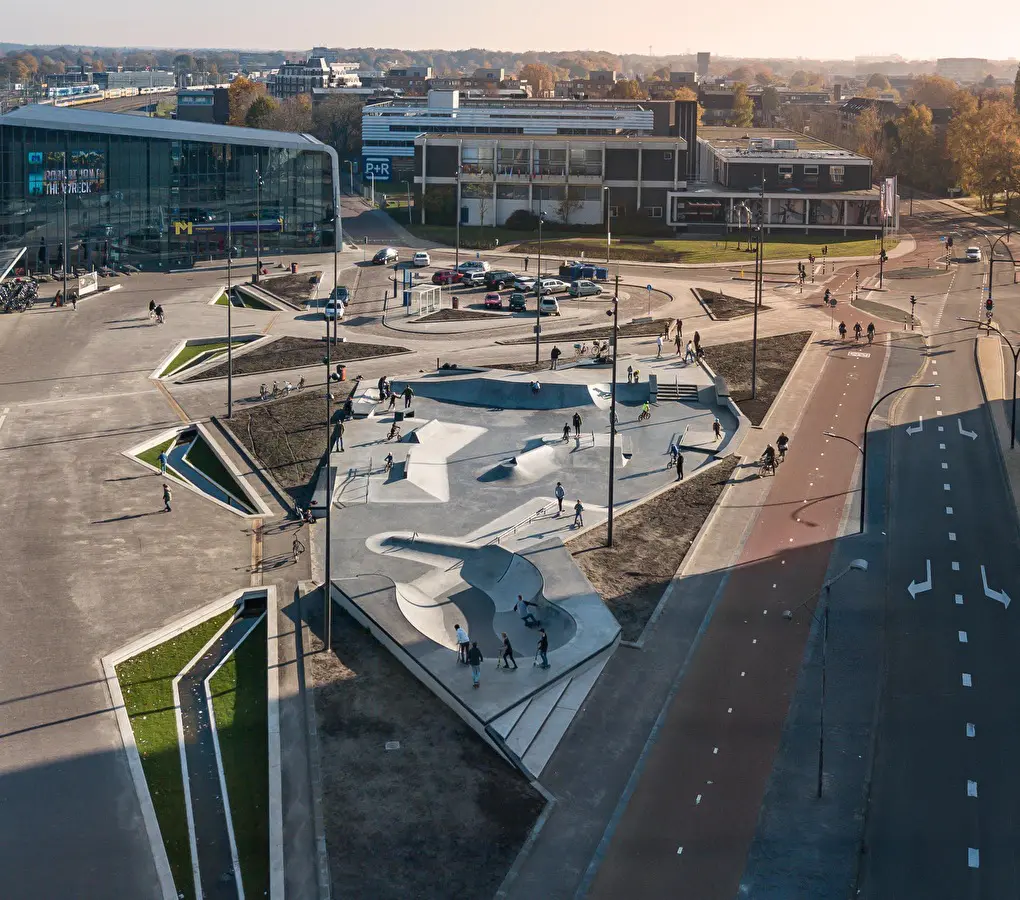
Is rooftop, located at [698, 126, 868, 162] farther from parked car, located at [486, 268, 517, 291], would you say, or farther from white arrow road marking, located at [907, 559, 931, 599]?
white arrow road marking, located at [907, 559, 931, 599]

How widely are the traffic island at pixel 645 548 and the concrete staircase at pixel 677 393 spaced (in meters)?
13.5

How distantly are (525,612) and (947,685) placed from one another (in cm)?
1446

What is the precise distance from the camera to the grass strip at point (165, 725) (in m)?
32.9

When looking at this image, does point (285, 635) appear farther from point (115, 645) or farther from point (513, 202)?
point (513, 202)

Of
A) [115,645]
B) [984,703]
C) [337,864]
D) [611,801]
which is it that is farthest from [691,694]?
[115,645]

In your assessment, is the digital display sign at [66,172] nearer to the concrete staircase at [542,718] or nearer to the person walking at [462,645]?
the person walking at [462,645]

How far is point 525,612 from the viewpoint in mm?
46344

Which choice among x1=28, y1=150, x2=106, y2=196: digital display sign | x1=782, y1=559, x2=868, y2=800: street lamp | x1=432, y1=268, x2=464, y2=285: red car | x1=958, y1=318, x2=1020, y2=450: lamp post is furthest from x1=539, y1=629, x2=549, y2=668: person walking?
x1=28, y1=150, x2=106, y2=196: digital display sign

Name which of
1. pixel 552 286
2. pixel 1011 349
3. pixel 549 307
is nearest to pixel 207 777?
pixel 549 307

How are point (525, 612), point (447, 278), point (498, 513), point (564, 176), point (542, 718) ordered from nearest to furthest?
point (542, 718), point (525, 612), point (498, 513), point (447, 278), point (564, 176)

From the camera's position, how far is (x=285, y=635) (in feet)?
145

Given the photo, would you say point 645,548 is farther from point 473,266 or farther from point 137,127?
point 137,127

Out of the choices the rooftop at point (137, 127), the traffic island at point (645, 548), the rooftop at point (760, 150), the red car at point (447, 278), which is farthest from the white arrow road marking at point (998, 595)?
the rooftop at point (760, 150)

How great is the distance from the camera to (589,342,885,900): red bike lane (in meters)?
32.2
